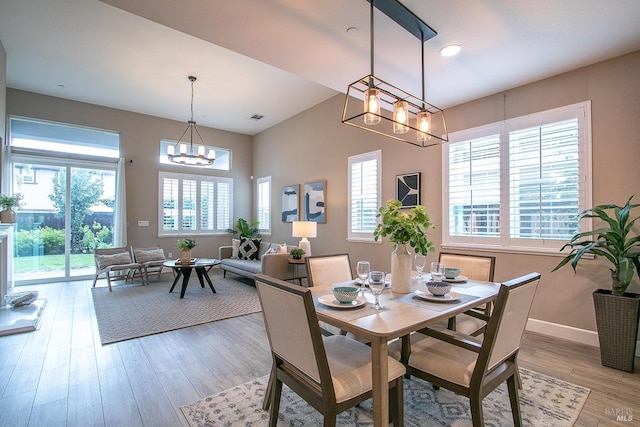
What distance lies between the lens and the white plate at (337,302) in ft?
5.47

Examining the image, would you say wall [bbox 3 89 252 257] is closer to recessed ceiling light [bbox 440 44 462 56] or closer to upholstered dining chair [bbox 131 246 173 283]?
upholstered dining chair [bbox 131 246 173 283]

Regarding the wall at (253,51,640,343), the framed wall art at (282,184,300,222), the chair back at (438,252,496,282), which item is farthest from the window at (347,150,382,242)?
the chair back at (438,252,496,282)

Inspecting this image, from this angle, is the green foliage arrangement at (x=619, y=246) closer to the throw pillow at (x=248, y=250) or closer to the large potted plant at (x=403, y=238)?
the large potted plant at (x=403, y=238)

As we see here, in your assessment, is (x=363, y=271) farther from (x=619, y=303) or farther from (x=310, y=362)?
(x=619, y=303)

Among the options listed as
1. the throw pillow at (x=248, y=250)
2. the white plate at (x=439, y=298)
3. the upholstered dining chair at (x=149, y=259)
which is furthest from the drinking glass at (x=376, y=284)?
the upholstered dining chair at (x=149, y=259)

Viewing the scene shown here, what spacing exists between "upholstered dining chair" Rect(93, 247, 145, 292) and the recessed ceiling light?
5790 millimetres

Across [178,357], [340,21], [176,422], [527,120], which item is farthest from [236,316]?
[527,120]

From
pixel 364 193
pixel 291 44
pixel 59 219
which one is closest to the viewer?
pixel 291 44

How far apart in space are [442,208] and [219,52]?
143 inches

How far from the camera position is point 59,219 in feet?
19.3

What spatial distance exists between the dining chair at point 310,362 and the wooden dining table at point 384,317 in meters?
0.12

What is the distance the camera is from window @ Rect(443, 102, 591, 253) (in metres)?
3.07

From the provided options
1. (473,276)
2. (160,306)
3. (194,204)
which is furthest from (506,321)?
(194,204)

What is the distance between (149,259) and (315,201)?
3.43 m
